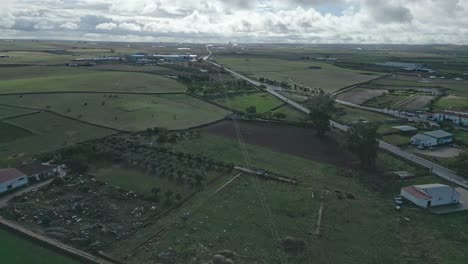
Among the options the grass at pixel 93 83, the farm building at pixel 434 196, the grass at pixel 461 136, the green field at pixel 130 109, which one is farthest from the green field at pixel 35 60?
the farm building at pixel 434 196

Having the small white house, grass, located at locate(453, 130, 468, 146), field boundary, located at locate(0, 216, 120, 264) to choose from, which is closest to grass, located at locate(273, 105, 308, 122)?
the small white house

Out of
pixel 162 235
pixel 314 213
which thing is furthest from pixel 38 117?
pixel 314 213

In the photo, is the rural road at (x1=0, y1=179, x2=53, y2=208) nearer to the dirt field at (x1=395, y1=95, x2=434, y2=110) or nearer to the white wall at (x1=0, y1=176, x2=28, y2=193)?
the white wall at (x1=0, y1=176, x2=28, y2=193)

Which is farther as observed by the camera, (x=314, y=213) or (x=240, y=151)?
(x=240, y=151)

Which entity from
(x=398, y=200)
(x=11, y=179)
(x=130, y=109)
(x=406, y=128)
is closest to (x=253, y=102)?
(x=130, y=109)

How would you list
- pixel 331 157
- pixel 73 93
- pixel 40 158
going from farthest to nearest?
pixel 73 93
pixel 331 157
pixel 40 158

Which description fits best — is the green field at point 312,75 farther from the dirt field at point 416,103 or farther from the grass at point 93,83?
the grass at point 93,83

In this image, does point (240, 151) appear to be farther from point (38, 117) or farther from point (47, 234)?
point (38, 117)
